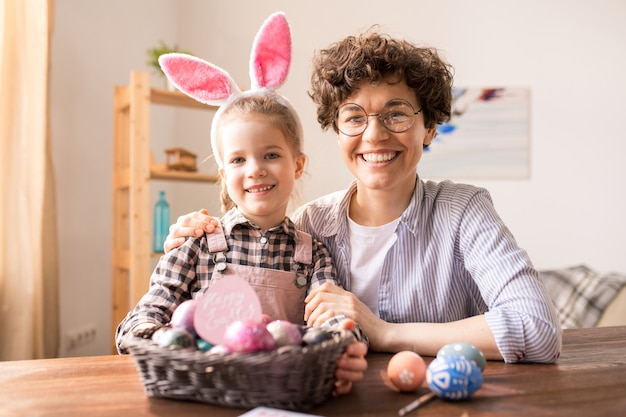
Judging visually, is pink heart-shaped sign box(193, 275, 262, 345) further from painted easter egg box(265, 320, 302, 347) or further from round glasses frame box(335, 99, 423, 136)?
round glasses frame box(335, 99, 423, 136)

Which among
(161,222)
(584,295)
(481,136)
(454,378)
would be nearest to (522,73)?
(481,136)

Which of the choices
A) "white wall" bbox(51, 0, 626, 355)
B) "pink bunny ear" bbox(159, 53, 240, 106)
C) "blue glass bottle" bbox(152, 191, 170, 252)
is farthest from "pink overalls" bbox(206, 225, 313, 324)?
"white wall" bbox(51, 0, 626, 355)

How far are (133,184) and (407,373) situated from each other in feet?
9.10

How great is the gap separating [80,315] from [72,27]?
1728 mm

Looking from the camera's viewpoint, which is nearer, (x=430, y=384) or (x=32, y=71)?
(x=430, y=384)

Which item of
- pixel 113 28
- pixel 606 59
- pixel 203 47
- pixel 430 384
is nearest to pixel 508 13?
pixel 606 59

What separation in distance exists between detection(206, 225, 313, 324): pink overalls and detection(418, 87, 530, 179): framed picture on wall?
3090 mm

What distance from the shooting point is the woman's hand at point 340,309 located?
51.9 inches

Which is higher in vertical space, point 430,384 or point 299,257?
point 299,257

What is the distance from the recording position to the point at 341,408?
36.2 inches

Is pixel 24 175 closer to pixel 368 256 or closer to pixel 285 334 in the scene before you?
pixel 368 256

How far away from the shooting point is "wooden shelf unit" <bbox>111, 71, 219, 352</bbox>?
3.48 meters

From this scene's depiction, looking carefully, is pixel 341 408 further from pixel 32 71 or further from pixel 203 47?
pixel 203 47

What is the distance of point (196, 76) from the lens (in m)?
1.43
